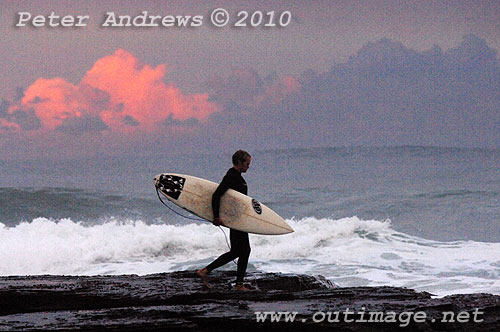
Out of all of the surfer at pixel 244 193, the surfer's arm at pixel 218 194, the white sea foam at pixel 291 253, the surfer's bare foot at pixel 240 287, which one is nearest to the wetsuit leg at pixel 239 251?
the surfer at pixel 244 193

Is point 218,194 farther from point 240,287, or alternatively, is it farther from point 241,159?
point 240,287

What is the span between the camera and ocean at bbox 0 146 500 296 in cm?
1449

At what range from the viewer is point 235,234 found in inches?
282

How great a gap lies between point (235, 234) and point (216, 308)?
1579 millimetres

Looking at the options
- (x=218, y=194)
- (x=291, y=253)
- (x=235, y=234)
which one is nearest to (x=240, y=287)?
(x=235, y=234)

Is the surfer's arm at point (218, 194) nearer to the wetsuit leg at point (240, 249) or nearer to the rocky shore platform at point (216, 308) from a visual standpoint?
the wetsuit leg at point (240, 249)

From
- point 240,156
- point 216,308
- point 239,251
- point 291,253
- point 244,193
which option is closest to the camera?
point 216,308

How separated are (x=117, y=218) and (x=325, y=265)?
42.9 ft

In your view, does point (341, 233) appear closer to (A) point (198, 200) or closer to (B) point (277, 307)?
(A) point (198, 200)

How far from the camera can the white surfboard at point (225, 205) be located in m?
7.21

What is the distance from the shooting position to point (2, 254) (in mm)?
17250

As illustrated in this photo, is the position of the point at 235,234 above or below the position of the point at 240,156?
below

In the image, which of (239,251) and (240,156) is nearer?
(240,156)

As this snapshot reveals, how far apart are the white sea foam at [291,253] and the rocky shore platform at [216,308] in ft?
20.9
